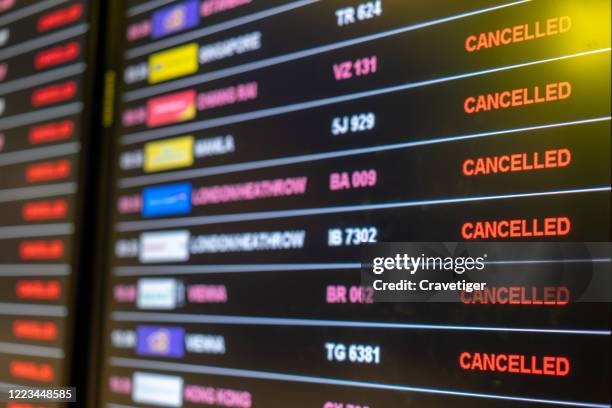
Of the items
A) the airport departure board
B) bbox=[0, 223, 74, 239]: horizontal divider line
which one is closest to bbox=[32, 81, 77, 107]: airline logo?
the airport departure board

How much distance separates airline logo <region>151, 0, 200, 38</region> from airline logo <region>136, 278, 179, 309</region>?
0.60 metres

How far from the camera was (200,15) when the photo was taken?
1743mm

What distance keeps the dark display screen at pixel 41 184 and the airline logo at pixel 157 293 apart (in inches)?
7.8

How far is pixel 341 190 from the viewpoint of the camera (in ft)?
4.60

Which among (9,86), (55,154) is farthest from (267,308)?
(9,86)

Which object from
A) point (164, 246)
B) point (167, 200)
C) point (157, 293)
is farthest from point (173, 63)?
point (157, 293)

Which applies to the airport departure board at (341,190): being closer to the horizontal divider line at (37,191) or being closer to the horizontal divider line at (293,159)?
the horizontal divider line at (293,159)

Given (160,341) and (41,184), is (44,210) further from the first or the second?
(160,341)

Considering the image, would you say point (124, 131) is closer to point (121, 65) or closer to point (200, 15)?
point (121, 65)

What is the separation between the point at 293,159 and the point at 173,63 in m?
0.48

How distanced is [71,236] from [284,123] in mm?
659

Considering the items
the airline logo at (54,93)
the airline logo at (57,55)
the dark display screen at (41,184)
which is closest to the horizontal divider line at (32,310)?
the dark display screen at (41,184)

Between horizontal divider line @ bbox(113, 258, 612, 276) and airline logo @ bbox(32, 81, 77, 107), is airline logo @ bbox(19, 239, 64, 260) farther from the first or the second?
airline logo @ bbox(32, 81, 77, 107)

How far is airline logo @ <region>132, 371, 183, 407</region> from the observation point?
1.62 m
